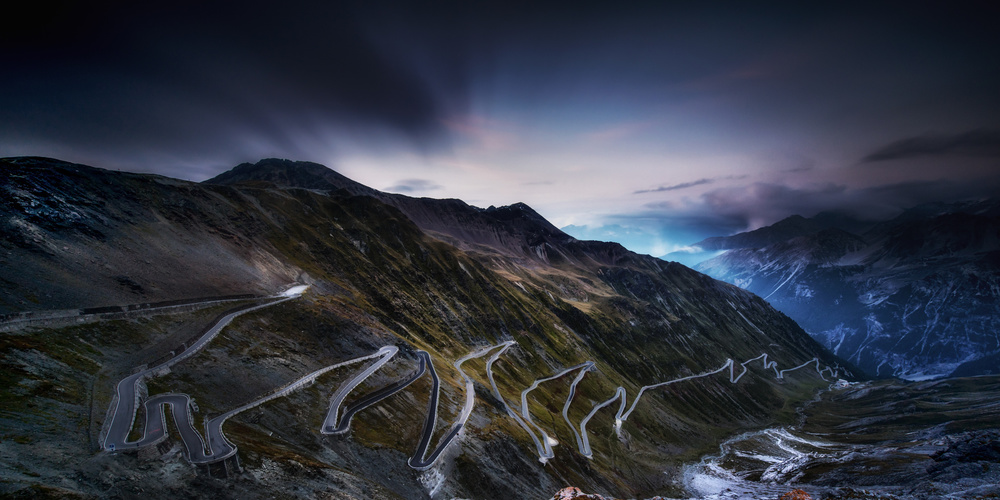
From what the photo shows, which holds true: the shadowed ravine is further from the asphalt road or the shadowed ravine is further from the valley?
the valley

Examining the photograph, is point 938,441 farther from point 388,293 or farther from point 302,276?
point 302,276

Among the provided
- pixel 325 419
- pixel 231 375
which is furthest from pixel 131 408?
pixel 325 419

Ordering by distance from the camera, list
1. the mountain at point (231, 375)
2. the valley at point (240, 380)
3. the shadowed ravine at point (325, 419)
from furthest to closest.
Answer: the shadowed ravine at point (325, 419) < the valley at point (240, 380) < the mountain at point (231, 375)

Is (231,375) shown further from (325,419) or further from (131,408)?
(325,419)

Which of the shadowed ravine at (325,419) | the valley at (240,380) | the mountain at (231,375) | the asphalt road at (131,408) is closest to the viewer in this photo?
the asphalt road at (131,408)

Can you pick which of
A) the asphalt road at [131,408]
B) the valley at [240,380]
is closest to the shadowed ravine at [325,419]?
the asphalt road at [131,408]

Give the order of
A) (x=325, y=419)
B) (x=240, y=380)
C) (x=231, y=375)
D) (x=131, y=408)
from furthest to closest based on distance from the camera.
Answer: (x=325, y=419) < (x=231, y=375) < (x=240, y=380) < (x=131, y=408)

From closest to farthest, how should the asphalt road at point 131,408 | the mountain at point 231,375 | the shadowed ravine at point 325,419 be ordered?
the asphalt road at point 131,408, the mountain at point 231,375, the shadowed ravine at point 325,419

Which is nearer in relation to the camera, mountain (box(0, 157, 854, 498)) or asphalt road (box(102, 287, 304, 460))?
asphalt road (box(102, 287, 304, 460))

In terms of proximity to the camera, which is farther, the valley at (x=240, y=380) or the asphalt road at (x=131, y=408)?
the valley at (x=240, y=380)

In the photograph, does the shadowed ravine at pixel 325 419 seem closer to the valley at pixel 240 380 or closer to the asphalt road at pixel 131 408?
the asphalt road at pixel 131 408

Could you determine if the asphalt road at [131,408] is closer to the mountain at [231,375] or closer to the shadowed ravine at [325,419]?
the shadowed ravine at [325,419]

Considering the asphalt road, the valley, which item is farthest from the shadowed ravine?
the valley

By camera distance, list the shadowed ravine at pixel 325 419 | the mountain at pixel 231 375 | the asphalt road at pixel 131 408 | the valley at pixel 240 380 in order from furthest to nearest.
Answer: the shadowed ravine at pixel 325 419 → the valley at pixel 240 380 → the mountain at pixel 231 375 → the asphalt road at pixel 131 408
